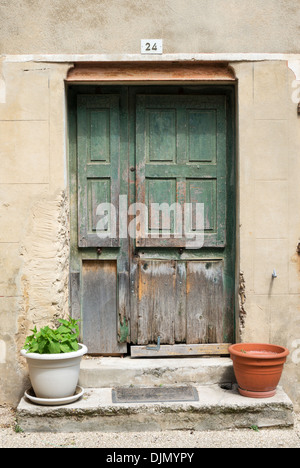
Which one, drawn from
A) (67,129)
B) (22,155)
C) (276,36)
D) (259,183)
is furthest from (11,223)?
(276,36)

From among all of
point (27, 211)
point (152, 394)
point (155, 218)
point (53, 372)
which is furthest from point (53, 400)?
point (155, 218)

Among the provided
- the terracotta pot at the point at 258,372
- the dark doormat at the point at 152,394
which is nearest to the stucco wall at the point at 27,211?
the dark doormat at the point at 152,394

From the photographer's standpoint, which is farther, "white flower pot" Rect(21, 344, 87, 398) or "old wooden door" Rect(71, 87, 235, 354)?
"old wooden door" Rect(71, 87, 235, 354)

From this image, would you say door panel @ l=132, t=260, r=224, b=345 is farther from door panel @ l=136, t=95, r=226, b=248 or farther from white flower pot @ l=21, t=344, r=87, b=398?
white flower pot @ l=21, t=344, r=87, b=398

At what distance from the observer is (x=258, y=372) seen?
4.34m

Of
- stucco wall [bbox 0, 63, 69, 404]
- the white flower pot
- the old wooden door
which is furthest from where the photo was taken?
the old wooden door

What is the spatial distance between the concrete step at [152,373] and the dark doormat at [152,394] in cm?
9

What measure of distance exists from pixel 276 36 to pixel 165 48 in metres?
0.93

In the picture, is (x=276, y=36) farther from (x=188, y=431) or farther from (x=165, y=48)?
(x=188, y=431)

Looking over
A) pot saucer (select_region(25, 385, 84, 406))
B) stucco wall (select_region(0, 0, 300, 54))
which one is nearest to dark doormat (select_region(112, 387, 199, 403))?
pot saucer (select_region(25, 385, 84, 406))

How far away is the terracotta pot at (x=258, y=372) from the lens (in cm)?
432

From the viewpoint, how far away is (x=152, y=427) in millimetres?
4270

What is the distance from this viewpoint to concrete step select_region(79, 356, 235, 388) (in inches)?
184

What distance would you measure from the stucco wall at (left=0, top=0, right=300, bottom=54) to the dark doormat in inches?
109
